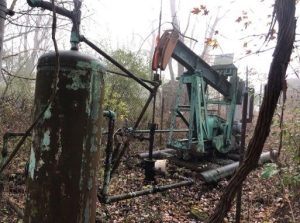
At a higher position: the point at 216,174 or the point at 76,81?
the point at 76,81

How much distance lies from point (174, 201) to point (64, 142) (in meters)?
3.98

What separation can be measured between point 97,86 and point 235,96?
26.2 feet

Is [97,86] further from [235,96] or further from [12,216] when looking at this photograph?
[235,96]

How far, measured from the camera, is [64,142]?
84.8 inches

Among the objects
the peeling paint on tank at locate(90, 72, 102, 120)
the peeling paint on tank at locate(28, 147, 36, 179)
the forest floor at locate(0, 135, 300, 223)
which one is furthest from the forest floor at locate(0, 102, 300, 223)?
the peeling paint on tank at locate(90, 72, 102, 120)

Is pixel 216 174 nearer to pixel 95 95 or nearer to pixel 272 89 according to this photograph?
pixel 272 89

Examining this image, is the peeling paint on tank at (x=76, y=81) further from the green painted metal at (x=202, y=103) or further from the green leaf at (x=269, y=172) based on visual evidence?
the green painted metal at (x=202, y=103)

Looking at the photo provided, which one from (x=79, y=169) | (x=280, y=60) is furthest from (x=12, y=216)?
(x=280, y=60)

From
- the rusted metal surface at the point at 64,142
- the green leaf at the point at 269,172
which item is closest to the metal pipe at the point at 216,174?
the green leaf at the point at 269,172

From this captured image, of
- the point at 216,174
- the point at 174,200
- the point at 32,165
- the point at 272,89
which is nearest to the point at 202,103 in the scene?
the point at 216,174

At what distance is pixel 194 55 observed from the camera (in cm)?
874

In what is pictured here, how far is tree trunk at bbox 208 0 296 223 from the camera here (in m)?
2.09

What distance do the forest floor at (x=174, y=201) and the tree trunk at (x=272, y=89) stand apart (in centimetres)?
172

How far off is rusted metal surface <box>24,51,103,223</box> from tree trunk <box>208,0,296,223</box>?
983mm
